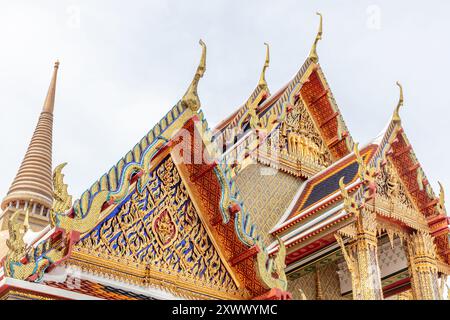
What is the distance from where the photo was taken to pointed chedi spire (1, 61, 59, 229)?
21.6 m

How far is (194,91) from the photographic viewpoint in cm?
558

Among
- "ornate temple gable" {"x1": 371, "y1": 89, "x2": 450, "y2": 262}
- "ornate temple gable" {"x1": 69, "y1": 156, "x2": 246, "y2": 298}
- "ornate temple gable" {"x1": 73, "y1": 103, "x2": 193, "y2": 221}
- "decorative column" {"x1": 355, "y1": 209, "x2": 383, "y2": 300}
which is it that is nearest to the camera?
"ornate temple gable" {"x1": 73, "y1": 103, "x2": 193, "y2": 221}

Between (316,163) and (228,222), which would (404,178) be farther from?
(228,222)

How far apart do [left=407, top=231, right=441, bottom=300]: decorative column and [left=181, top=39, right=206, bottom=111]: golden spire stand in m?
5.12

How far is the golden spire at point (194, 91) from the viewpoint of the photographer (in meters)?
5.50

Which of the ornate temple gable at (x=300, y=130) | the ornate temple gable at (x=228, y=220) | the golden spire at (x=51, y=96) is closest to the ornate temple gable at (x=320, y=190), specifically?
the ornate temple gable at (x=300, y=130)

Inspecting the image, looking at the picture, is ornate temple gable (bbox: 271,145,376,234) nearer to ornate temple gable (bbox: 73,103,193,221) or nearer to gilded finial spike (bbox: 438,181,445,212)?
gilded finial spike (bbox: 438,181,445,212)

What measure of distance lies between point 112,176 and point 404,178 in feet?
20.1

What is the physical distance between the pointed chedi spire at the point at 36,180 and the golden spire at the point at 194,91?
50.7ft

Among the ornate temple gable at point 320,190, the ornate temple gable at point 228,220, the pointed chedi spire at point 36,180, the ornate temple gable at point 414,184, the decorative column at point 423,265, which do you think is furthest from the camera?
the pointed chedi spire at point 36,180

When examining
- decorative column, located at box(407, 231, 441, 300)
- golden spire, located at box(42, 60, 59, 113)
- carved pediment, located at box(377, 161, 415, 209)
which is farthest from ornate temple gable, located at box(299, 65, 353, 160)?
golden spire, located at box(42, 60, 59, 113)

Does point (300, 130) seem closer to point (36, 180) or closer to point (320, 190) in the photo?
point (320, 190)

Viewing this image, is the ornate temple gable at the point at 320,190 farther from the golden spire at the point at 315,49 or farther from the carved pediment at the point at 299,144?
the golden spire at the point at 315,49
